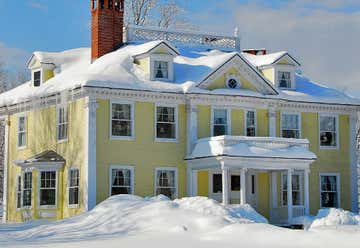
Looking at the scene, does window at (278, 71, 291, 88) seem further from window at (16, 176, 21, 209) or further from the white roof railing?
window at (16, 176, 21, 209)

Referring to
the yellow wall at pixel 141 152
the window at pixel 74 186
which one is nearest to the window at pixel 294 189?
the yellow wall at pixel 141 152

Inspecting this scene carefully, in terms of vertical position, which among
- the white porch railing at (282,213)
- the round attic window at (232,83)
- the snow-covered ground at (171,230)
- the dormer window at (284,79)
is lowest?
the white porch railing at (282,213)

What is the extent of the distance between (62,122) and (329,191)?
1269 centimetres

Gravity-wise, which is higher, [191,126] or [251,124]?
[251,124]

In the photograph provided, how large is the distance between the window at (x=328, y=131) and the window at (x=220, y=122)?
5.32m

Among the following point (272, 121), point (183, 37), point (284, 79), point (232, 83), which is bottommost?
point (272, 121)

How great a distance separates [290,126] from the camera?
37000mm

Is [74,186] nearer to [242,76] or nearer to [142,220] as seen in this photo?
[142,220]

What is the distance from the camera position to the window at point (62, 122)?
112 feet

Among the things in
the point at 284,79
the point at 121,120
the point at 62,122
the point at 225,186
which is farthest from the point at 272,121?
the point at 62,122

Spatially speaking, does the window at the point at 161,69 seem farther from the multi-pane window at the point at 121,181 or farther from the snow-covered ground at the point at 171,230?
the snow-covered ground at the point at 171,230

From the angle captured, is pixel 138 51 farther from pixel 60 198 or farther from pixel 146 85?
pixel 60 198

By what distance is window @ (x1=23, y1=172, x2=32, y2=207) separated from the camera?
116 ft

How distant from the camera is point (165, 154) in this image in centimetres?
3397
